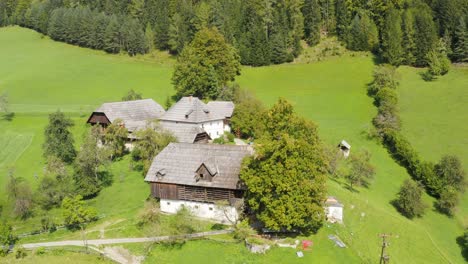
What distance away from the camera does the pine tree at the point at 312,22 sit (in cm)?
12319

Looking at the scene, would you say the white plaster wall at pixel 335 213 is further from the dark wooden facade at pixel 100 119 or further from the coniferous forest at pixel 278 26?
the coniferous forest at pixel 278 26

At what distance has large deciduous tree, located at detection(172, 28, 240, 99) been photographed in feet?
289

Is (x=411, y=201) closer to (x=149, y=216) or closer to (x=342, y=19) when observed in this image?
(x=149, y=216)

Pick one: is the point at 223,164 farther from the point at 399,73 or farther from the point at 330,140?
the point at 399,73

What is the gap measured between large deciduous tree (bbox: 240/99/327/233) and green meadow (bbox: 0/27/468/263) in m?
2.82

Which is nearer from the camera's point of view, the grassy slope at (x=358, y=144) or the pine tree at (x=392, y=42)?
the grassy slope at (x=358, y=144)

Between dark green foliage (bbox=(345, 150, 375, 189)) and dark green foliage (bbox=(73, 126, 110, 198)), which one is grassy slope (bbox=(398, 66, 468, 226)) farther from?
dark green foliage (bbox=(73, 126, 110, 198))

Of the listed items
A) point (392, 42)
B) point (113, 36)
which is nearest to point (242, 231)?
point (392, 42)

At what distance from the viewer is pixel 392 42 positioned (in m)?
107

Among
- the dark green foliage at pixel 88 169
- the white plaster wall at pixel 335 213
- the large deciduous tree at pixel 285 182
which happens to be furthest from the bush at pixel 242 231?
the dark green foliage at pixel 88 169

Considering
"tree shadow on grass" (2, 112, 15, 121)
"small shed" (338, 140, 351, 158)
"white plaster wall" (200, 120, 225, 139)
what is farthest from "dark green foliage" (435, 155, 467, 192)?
"tree shadow on grass" (2, 112, 15, 121)

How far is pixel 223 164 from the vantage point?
1838 inches

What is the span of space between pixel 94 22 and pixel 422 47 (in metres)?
100

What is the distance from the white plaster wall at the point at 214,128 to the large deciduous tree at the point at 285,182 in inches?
1115
